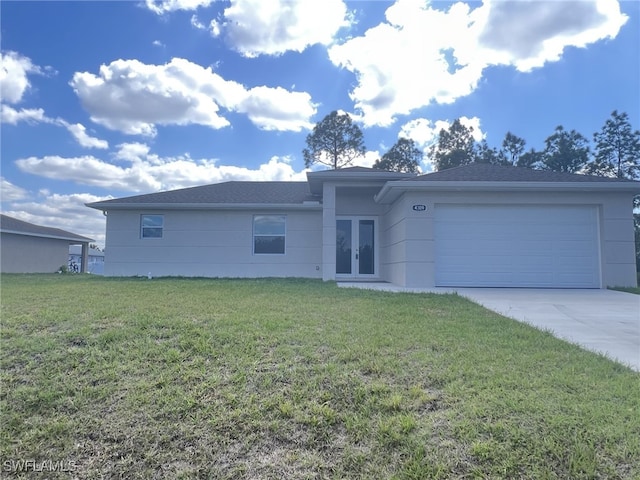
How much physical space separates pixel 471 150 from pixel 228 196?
19.3 m

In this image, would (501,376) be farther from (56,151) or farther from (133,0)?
(56,151)

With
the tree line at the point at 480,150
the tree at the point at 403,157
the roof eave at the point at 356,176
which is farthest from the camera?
the tree at the point at 403,157

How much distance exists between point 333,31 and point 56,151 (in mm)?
12315

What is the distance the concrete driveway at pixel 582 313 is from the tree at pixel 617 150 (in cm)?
1734

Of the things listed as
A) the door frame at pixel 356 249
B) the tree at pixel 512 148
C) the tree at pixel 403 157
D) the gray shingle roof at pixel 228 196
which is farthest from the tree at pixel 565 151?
the gray shingle roof at pixel 228 196

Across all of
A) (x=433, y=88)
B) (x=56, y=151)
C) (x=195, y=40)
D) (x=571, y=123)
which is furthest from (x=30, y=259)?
(x=571, y=123)

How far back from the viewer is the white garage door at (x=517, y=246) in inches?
421

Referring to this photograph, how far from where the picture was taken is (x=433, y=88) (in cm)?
1625

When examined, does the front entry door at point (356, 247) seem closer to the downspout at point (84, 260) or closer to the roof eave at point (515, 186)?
the roof eave at point (515, 186)

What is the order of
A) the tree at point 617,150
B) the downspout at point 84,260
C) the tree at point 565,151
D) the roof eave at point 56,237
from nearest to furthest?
the roof eave at point 56,237 → the tree at point 617,150 → the tree at point 565,151 → the downspout at point 84,260

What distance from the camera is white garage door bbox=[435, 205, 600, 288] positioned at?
35.1 feet

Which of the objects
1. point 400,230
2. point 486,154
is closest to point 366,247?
point 400,230

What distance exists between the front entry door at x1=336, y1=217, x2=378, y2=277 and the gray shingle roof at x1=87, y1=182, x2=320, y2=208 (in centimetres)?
188

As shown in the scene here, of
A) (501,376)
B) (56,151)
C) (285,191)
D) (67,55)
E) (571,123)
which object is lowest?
(501,376)
